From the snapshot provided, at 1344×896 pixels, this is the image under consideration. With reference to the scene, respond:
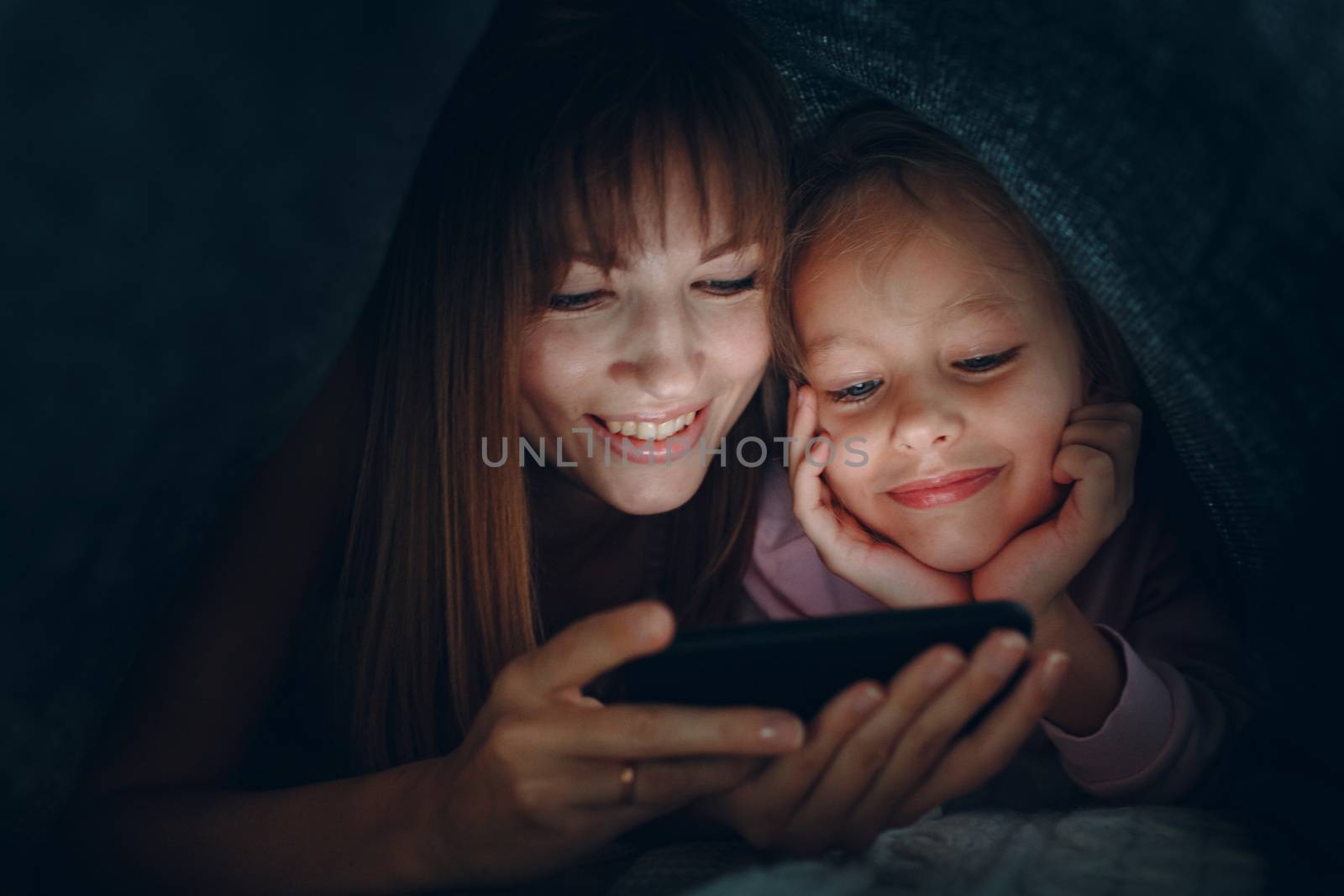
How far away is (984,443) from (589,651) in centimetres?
56

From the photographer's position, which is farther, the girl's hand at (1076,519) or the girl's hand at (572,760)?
the girl's hand at (1076,519)

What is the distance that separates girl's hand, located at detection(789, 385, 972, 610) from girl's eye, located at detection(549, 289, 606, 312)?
285 mm

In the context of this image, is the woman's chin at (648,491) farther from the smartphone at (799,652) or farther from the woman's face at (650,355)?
the smartphone at (799,652)

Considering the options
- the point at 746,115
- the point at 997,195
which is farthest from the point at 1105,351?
the point at 746,115

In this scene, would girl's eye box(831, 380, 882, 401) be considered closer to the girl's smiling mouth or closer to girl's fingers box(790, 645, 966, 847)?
the girl's smiling mouth

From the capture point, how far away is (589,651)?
618mm

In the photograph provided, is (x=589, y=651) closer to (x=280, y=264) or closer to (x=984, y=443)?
(x=280, y=264)

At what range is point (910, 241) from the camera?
1.04 m

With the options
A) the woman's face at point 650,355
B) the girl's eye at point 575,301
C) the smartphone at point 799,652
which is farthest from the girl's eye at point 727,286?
the smartphone at point 799,652

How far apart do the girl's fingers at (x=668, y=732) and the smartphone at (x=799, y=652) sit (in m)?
0.04

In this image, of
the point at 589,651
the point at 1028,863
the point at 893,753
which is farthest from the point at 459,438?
the point at 1028,863

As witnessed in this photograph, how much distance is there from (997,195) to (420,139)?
640mm

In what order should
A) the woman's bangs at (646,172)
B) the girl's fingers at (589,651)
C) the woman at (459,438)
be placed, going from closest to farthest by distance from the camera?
1. the girl's fingers at (589,651)
2. the woman at (459,438)
3. the woman's bangs at (646,172)

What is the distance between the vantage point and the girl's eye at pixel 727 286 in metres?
1.02
